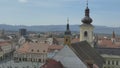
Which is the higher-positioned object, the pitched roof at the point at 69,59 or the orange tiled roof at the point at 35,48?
the pitched roof at the point at 69,59

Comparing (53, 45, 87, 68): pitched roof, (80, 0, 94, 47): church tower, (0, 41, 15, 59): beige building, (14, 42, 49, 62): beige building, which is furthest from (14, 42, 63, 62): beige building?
(53, 45, 87, 68): pitched roof

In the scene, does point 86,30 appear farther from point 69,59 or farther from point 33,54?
point 33,54

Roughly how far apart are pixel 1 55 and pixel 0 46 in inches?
144

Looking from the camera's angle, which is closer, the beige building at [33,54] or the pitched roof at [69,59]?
the pitched roof at [69,59]

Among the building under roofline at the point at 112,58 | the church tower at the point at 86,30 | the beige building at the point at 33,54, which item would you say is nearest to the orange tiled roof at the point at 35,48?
the beige building at the point at 33,54

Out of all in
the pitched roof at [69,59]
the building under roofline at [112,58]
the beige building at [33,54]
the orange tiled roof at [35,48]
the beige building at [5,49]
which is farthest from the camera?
the beige building at [5,49]

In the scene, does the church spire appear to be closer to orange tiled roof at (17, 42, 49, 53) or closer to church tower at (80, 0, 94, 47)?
church tower at (80, 0, 94, 47)

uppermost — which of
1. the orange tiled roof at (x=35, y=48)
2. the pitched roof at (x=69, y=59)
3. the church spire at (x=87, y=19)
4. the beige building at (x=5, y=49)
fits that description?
the church spire at (x=87, y=19)

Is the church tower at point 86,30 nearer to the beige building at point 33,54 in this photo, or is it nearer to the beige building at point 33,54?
the beige building at point 33,54

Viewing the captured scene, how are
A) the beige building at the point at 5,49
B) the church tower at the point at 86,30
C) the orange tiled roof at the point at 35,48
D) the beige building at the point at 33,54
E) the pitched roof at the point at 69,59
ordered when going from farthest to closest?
the beige building at the point at 5,49
the orange tiled roof at the point at 35,48
the beige building at the point at 33,54
the church tower at the point at 86,30
the pitched roof at the point at 69,59

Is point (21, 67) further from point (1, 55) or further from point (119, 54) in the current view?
point (1, 55)

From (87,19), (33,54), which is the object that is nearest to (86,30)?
(87,19)

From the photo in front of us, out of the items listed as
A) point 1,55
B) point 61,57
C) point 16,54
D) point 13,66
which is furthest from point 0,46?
point 61,57

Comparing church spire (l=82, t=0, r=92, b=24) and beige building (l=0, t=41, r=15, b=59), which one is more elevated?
Answer: church spire (l=82, t=0, r=92, b=24)
